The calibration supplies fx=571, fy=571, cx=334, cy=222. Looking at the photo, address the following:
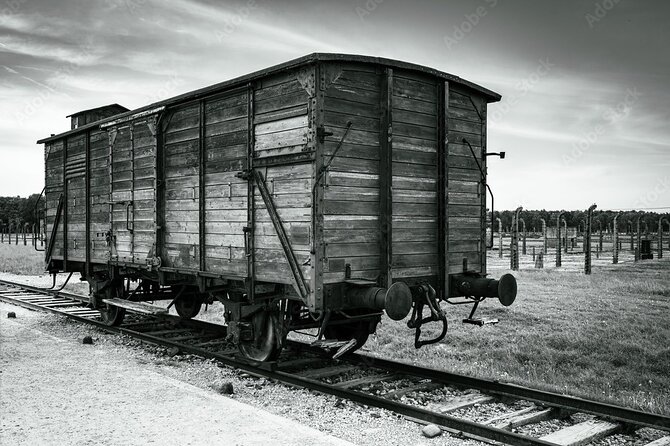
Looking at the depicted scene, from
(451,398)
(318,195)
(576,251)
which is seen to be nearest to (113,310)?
(318,195)

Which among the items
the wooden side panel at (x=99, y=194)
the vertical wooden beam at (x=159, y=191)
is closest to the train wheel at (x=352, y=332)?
the vertical wooden beam at (x=159, y=191)

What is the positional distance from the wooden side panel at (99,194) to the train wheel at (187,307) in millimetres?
1608

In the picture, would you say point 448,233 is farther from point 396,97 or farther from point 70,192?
point 70,192

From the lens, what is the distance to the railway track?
5094 mm

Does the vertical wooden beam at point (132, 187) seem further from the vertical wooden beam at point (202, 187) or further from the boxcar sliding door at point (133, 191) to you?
the vertical wooden beam at point (202, 187)

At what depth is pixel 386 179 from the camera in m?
6.76

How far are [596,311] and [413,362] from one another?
5698 millimetres

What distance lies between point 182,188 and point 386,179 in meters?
3.41

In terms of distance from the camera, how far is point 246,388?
6676 mm

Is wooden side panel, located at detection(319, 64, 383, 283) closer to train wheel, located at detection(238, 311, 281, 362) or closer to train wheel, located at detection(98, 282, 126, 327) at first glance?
train wheel, located at detection(238, 311, 281, 362)

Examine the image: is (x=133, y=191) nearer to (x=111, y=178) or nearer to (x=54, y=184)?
(x=111, y=178)

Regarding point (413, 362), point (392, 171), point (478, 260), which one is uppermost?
point (392, 171)

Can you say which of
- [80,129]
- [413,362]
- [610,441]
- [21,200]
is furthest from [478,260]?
[21,200]

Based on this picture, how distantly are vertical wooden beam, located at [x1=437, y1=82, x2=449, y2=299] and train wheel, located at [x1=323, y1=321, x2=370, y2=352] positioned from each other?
124 cm
